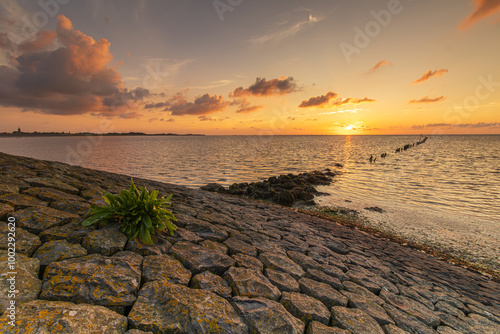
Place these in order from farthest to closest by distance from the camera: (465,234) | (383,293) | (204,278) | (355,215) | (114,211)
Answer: (355,215)
(465,234)
(383,293)
(114,211)
(204,278)

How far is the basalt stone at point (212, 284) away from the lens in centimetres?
362

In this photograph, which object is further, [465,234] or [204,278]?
[465,234]

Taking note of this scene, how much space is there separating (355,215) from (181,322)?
49.6ft

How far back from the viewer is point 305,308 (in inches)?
146

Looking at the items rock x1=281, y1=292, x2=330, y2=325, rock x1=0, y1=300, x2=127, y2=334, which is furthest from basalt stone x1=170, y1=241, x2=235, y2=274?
rock x1=0, y1=300, x2=127, y2=334

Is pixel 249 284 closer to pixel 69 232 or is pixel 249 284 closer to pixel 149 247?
pixel 149 247

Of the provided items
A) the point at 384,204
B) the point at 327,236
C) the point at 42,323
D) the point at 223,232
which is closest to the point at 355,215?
the point at 384,204

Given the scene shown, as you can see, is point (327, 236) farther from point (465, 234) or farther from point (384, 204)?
point (384, 204)

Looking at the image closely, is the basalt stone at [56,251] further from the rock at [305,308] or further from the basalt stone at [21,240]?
the rock at [305,308]

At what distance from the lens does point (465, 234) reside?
12602 mm

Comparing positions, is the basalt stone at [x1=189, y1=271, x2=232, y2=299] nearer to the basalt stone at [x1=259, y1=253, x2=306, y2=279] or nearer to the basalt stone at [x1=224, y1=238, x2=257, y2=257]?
the basalt stone at [x1=224, y1=238, x2=257, y2=257]

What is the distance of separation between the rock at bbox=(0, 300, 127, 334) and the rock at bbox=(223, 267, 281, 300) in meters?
1.75

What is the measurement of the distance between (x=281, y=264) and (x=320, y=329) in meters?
1.87

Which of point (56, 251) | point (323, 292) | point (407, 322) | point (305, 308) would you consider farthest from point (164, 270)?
point (407, 322)
